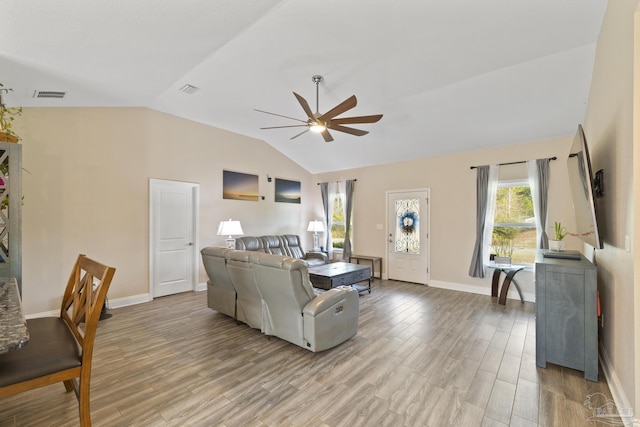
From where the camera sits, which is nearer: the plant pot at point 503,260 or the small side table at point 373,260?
the plant pot at point 503,260

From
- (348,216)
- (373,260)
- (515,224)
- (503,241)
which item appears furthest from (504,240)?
(348,216)

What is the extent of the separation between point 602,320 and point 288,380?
3.06 metres

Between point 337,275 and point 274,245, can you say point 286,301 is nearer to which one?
point 337,275

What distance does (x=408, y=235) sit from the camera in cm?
629

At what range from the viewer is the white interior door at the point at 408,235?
6031 mm

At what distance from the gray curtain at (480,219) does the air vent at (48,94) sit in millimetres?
6562

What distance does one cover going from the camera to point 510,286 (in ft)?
16.4

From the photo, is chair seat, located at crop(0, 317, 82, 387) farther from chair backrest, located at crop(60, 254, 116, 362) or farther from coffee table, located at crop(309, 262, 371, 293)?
coffee table, located at crop(309, 262, 371, 293)

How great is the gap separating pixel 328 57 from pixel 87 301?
3253mm

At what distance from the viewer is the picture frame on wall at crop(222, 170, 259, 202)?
19.6ft

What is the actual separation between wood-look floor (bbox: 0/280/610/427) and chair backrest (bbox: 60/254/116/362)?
0.70 m

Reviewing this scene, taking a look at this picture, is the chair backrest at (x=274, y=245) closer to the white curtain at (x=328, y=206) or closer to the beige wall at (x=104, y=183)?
the beige wall at (x=104, y=183)

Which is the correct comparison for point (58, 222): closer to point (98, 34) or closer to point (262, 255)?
point (98, 34)

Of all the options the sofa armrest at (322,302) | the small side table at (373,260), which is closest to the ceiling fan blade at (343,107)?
the sofa armrest at (322,302)
